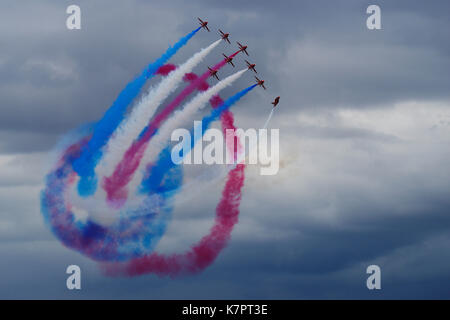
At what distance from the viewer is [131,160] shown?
298ft

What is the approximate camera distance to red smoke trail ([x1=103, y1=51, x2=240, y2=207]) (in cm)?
8856

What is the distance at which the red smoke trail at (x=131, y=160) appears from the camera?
88562 millimetres

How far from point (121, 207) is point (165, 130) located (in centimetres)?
1232

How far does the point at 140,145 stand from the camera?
90.0 m

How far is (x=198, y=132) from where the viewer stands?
88.4 meters
